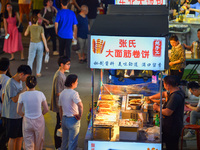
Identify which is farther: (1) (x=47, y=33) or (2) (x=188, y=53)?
(1) (x=47, y=33)

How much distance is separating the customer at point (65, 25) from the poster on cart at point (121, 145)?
7682 mm

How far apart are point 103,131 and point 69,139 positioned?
934mm

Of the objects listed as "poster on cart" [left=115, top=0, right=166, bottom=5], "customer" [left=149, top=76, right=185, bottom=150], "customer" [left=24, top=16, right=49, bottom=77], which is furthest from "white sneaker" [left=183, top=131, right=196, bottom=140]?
"customer" [left=24, top=16, right=49, bottom=77]

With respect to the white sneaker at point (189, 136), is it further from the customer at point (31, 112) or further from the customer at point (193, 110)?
the customer at point (31, 112)

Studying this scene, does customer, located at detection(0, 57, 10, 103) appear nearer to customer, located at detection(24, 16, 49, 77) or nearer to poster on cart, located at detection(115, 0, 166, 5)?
poster on cart, located at detection(115, 0, 166, 5)

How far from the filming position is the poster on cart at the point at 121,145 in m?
6.47

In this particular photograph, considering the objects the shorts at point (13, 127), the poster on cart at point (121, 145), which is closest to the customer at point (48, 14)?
the shorts at point (13, 127)

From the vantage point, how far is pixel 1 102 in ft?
25.9

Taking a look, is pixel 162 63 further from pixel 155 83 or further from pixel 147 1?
pixel 147 1

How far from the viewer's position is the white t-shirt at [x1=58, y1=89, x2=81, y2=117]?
712cm

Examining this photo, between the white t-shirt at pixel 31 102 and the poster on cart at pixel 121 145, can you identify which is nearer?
the poster on cart at pixel 121 145

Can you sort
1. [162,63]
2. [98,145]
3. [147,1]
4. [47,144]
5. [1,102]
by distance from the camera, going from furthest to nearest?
[147,1], [47,144], [1,102], [98,145], [162,63]

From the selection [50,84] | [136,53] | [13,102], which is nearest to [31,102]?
[13,102]

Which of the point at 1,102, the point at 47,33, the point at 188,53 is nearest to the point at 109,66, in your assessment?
the point at 1,102
